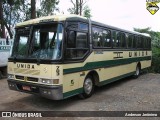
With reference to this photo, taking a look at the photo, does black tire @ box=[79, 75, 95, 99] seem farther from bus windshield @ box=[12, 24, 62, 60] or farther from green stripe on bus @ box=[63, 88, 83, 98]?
bus windshield @ box=[12, 24, 62, 60]

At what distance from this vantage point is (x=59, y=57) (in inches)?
279

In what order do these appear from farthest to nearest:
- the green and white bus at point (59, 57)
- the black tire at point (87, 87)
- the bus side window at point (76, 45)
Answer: the black tire at point (87, 87), the bus side window at point (76, 45), the green and white bus at point (59, 57)

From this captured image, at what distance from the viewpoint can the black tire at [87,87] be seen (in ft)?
28.3

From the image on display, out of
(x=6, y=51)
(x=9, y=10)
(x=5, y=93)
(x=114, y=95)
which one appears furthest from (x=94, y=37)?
(x=9, y=10)

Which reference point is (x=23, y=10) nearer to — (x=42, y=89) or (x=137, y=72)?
(x=137, y=72)

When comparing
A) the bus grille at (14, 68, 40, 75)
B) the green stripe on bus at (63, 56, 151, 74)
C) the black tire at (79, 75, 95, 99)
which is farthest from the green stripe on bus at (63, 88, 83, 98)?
the bus grille at (14, 68, 40, 75)

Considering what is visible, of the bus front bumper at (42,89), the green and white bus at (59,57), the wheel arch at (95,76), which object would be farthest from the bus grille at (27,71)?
the wheel arch at (95,76)

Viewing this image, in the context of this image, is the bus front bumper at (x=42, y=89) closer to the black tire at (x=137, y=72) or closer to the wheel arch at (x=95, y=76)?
the wheel arch at (x=95, y=76)

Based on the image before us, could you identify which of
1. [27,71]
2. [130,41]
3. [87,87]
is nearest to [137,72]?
[130,41]

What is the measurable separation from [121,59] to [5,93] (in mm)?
5371

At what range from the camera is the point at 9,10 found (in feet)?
98.7

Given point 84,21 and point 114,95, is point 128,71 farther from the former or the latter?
point 84,21

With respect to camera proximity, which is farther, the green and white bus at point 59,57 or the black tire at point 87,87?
the black tire at point 87,87

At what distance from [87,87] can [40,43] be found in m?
2.44
